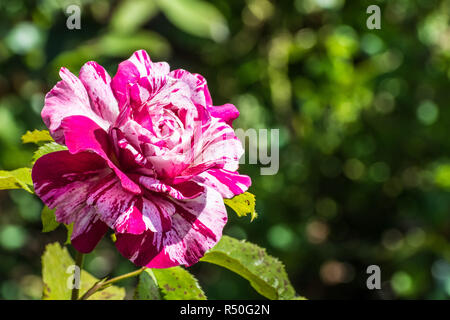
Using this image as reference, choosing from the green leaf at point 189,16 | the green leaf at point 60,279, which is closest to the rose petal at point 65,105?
the green leaf at point 60,279

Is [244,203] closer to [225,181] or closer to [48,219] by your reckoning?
[225,181]

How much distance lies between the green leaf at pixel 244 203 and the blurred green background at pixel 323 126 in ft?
2.92

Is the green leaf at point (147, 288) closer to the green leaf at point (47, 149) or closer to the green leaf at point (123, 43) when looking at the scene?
the green leaf at point (47, 149)

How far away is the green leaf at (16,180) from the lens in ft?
1.42

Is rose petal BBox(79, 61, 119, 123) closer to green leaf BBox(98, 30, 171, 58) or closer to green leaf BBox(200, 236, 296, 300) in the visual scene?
green leaf BBox(200, 236, 296, 300)

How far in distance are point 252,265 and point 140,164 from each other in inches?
6.9

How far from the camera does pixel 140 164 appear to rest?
0.42 meters

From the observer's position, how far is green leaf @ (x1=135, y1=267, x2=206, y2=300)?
1.68 feet

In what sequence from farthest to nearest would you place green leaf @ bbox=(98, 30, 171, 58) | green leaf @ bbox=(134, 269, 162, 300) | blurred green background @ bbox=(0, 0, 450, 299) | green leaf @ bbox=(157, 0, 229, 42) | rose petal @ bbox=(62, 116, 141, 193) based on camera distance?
blurred green background @ bbox=(0, 0, 450, 299)
green leaf @ bbox=(98, 30, 171, 58)
green leaf @ bbox=(157, 0, 229, 42)
green leaf @ bbox=(134, 269, 162, 300)
rose petal @ bbox=(62, 116, 141, 193)

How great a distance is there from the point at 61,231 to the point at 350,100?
93 centimetres

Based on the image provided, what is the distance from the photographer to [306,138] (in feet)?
5.08

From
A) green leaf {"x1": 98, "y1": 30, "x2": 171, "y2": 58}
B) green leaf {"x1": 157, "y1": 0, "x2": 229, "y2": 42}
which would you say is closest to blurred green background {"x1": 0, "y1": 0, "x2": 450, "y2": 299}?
green leaf {"x1": 98, "y1": 30, "x2": 171, "y2": 58}

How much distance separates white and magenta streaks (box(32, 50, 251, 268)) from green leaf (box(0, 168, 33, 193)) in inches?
1.7
